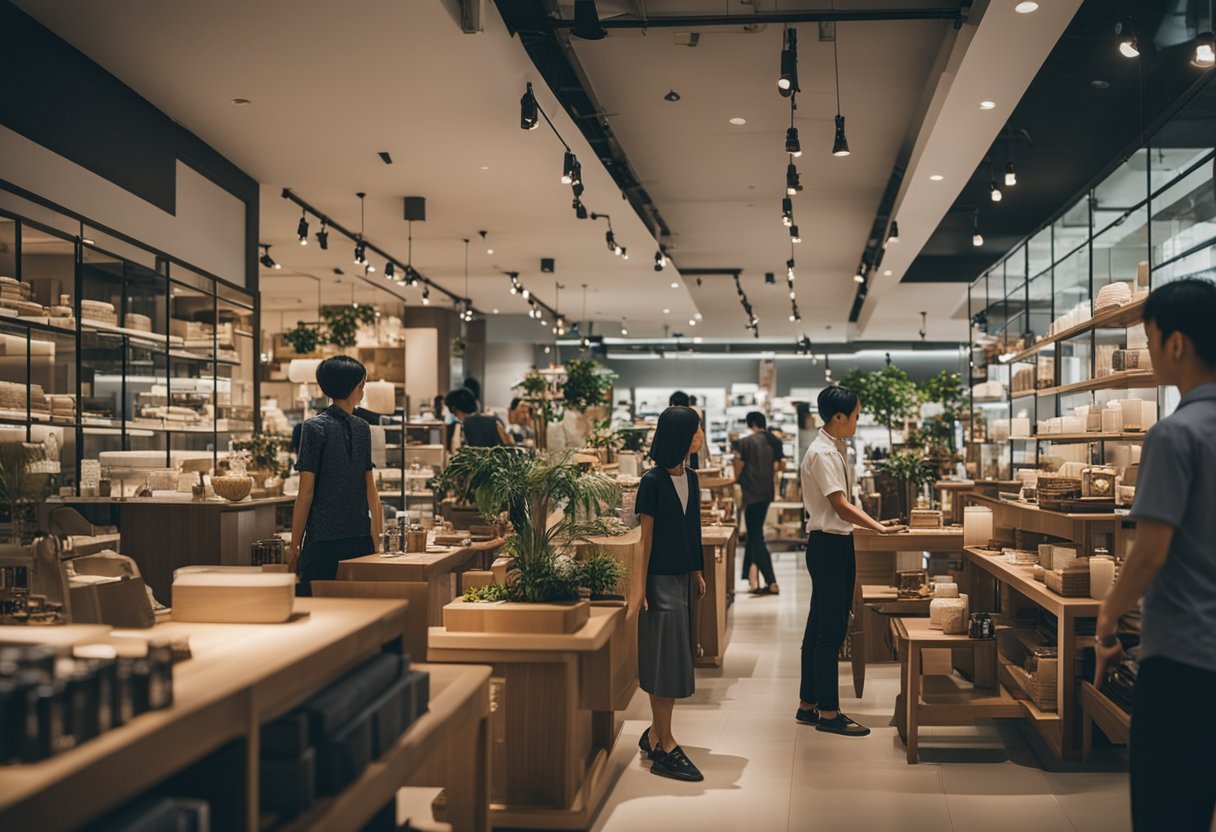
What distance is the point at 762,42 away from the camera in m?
7.05

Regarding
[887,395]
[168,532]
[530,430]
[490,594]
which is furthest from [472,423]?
[887,395]

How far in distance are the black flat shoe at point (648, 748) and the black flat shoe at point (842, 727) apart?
901 mm

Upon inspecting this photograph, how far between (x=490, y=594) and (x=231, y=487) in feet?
9.32

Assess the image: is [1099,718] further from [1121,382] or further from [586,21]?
[586,21]

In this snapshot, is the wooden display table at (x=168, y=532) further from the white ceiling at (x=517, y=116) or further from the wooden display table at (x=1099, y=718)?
the wooden display table at (x=1099, y=718)

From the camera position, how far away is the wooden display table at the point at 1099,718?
13.8 ft

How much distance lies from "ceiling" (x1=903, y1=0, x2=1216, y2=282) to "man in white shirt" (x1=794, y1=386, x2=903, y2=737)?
9.47 feet

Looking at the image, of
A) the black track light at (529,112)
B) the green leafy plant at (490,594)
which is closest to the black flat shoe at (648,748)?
the green leafy plant at (490,594)

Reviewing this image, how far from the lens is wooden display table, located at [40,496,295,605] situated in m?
6.21

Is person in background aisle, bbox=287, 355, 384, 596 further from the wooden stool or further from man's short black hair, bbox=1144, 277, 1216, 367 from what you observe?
man's short black hair, bbox=1144, 277, 1216, 367

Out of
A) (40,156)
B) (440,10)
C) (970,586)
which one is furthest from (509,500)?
(970,586)

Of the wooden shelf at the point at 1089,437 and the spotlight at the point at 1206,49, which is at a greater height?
the spotlight at the point at 1206,49

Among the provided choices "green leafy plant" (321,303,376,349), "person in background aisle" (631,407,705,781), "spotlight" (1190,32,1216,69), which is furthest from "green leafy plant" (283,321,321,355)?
"spotlight" (1190,32,1216,69)

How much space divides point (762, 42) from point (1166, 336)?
198 inches
